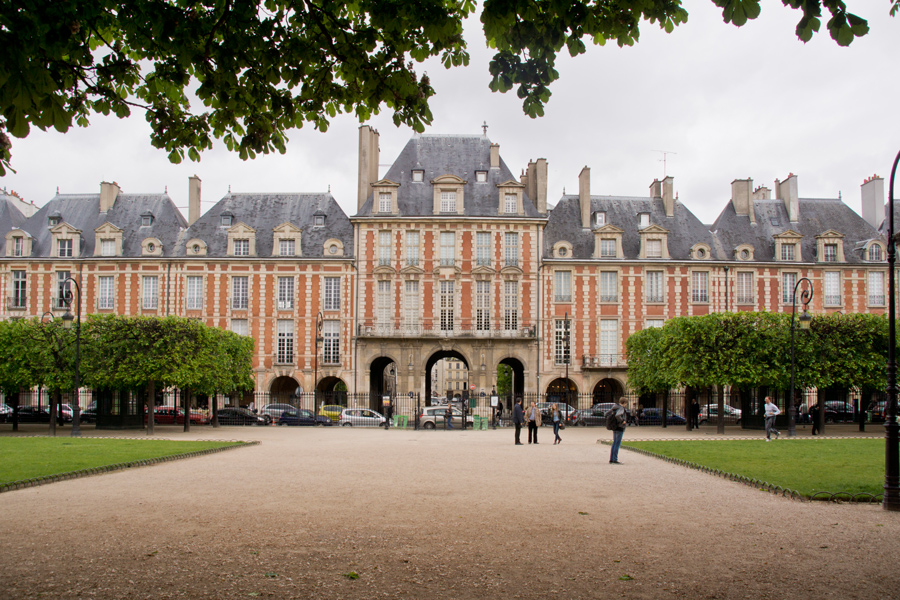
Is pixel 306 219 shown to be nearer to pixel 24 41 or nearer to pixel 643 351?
pixel 643 351

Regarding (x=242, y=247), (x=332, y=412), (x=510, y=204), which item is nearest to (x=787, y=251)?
(x=510, y=204)

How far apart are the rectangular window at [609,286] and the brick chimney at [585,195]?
3.15 m

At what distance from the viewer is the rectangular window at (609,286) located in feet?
135

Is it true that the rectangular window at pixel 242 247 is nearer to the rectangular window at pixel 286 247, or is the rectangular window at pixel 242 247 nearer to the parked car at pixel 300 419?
the rectangular window at pixel 286 247

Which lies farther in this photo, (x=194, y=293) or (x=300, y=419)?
(x=194, y=293)

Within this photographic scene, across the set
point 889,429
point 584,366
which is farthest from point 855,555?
point 584,366

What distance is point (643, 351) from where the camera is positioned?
1372 inches

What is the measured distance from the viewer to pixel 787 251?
4216 cm

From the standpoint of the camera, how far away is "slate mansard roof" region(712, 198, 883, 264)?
→ 42.3 metres

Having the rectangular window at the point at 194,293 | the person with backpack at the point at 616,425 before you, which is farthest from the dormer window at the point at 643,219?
the person with backpack at the point at 616,425

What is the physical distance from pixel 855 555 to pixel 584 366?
109 ft

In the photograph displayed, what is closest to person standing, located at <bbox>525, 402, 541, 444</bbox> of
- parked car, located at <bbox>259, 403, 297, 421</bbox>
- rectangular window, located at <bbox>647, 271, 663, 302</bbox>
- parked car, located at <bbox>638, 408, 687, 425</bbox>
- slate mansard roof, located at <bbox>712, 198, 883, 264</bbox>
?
parked car, located at <bbox>638, 408, 687, 425</bbox>

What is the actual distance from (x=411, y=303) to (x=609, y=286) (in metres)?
10.6

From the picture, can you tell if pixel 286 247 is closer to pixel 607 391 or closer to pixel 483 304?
pixel 483 304
